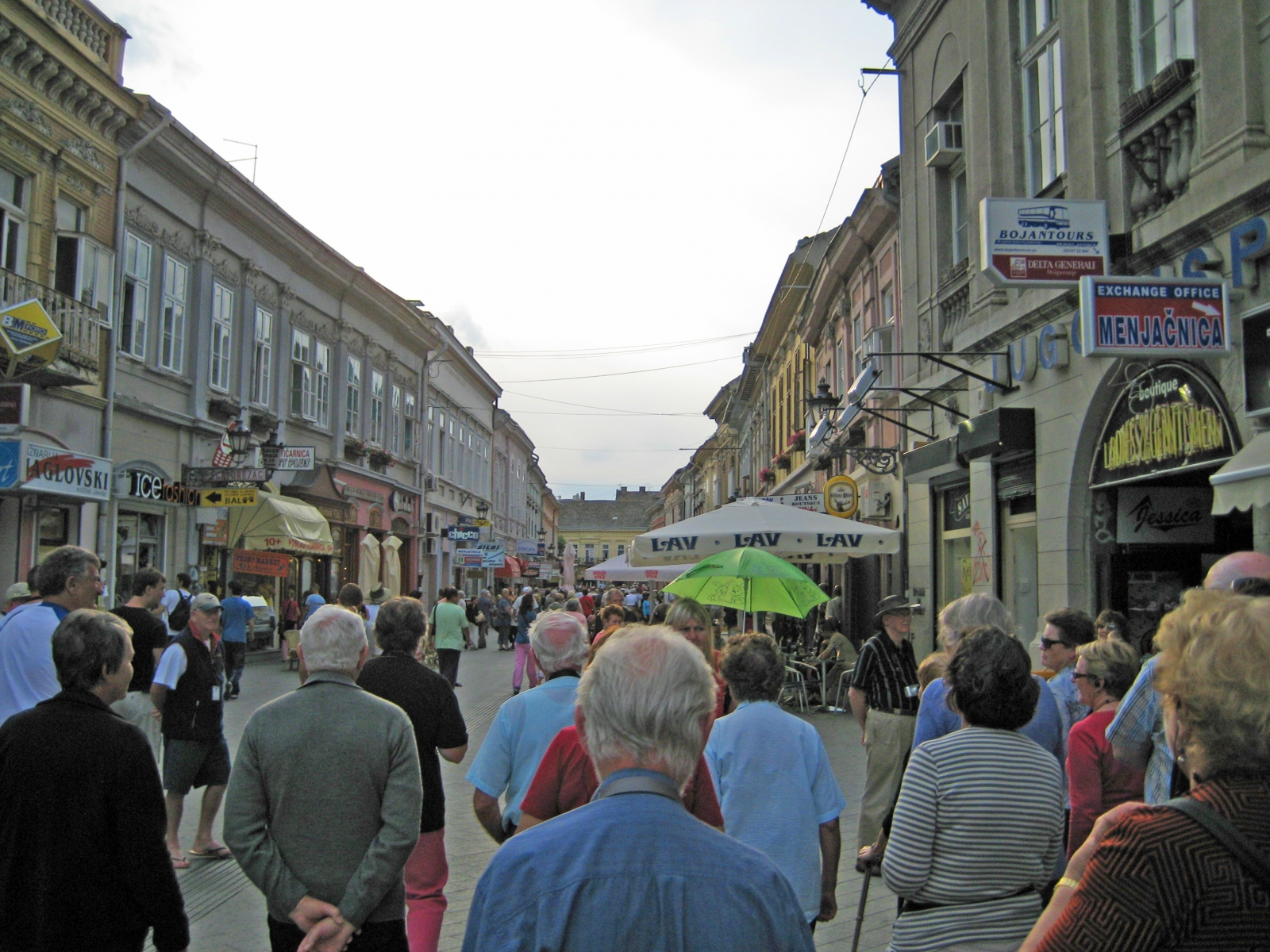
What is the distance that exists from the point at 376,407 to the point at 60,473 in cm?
1729

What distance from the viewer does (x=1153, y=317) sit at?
8047 mm

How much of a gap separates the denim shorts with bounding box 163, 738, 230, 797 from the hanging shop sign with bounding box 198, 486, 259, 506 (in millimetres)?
13515

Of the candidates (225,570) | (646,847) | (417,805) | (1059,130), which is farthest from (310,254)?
(646,847)

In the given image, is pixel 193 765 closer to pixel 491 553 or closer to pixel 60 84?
pixel 60 84

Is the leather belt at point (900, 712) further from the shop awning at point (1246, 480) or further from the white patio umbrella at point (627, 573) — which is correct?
the white patio umbrella at point (627, 573)

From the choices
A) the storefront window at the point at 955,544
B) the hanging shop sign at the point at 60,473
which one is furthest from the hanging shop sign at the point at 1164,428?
the hanging shop sign at the point at 60,473

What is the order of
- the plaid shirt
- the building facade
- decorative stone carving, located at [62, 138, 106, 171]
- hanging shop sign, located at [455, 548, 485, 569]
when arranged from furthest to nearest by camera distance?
hanging shop sign, located at [455, 548, 485, 569], decorative stone carving, located at [62, 138, 106, 171], the building facade, the plaid shirt

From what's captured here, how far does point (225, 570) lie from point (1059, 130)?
58.7 feet

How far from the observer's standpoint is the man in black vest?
7.03 metres

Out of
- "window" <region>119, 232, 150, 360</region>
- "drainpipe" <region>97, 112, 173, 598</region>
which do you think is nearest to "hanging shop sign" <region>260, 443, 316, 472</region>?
"window" <region>119, 232, 150, 360</region>

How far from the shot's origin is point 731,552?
382 inches

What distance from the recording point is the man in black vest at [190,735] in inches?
277

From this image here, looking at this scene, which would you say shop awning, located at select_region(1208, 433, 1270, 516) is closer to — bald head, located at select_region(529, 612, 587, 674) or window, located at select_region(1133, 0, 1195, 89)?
window, located at select_region(1133, 0, 1195, 89)

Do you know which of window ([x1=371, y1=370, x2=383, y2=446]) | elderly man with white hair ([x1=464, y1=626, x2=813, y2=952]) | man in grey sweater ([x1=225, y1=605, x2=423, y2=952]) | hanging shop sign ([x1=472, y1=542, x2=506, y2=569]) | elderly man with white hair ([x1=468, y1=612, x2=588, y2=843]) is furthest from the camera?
hanging shop sign ([x1=472, y1=542, x2=506, y2=569])
